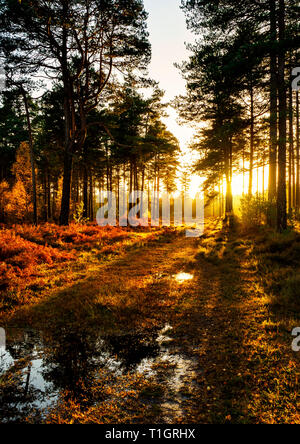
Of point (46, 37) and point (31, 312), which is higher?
point (46, 37)

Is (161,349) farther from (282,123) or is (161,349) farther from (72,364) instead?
(282,123)

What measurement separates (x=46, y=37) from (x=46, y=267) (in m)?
12.9

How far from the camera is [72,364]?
3379 mm

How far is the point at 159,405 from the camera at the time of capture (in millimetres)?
2574

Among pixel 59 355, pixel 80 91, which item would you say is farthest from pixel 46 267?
pixel 80 91

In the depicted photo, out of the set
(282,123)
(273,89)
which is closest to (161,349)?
(282,123)

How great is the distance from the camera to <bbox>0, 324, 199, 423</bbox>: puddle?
265 cm

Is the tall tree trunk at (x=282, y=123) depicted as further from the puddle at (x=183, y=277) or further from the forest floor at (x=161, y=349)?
the puddle at (x=183, y=277)

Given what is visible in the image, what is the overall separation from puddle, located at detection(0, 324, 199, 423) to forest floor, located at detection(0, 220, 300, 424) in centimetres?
2

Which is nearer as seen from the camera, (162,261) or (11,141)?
(162,261)

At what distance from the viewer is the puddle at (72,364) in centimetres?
265

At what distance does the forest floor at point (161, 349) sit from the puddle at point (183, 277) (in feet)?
0.11

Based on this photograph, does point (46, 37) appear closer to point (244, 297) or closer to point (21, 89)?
point (21, 89)

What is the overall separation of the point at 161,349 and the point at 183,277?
3.87m
